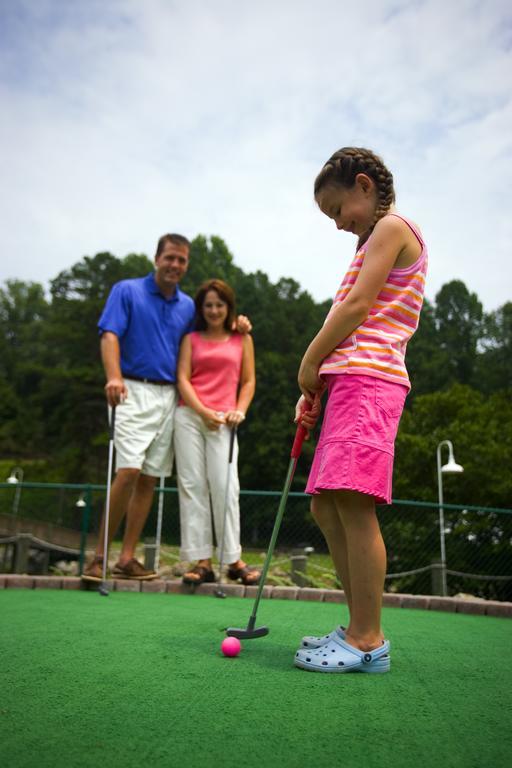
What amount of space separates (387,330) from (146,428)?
2.17m

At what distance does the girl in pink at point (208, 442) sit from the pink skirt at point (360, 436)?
→ 1880mm

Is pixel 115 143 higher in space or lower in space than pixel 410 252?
higher

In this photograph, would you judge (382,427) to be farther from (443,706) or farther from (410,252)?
(443,706)

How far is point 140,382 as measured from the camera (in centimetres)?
400

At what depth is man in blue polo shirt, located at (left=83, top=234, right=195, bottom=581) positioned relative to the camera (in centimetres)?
385

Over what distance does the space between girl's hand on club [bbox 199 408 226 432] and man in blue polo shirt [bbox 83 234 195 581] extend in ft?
0.96

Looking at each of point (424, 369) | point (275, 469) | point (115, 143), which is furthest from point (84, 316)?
point (115, 143)

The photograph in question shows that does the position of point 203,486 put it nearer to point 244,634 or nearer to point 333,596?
point 333,596

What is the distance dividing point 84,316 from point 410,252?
1272 inches

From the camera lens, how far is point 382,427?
1967 millimetres

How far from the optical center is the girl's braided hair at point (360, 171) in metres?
2.16

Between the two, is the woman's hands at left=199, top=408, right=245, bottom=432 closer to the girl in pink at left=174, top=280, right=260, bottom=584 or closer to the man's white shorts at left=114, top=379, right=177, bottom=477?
the girl in pink at left=174, top=280, right=260, bottom=584

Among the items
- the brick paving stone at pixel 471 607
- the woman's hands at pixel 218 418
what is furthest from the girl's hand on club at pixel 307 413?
the brick paving stone at pixel 471 607

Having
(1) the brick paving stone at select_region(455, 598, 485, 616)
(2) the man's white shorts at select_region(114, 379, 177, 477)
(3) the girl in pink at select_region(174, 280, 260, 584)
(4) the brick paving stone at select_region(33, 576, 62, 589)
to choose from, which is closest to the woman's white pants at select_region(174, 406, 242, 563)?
(3) the girl in pink at select_region(174, 280, 260, 584)
